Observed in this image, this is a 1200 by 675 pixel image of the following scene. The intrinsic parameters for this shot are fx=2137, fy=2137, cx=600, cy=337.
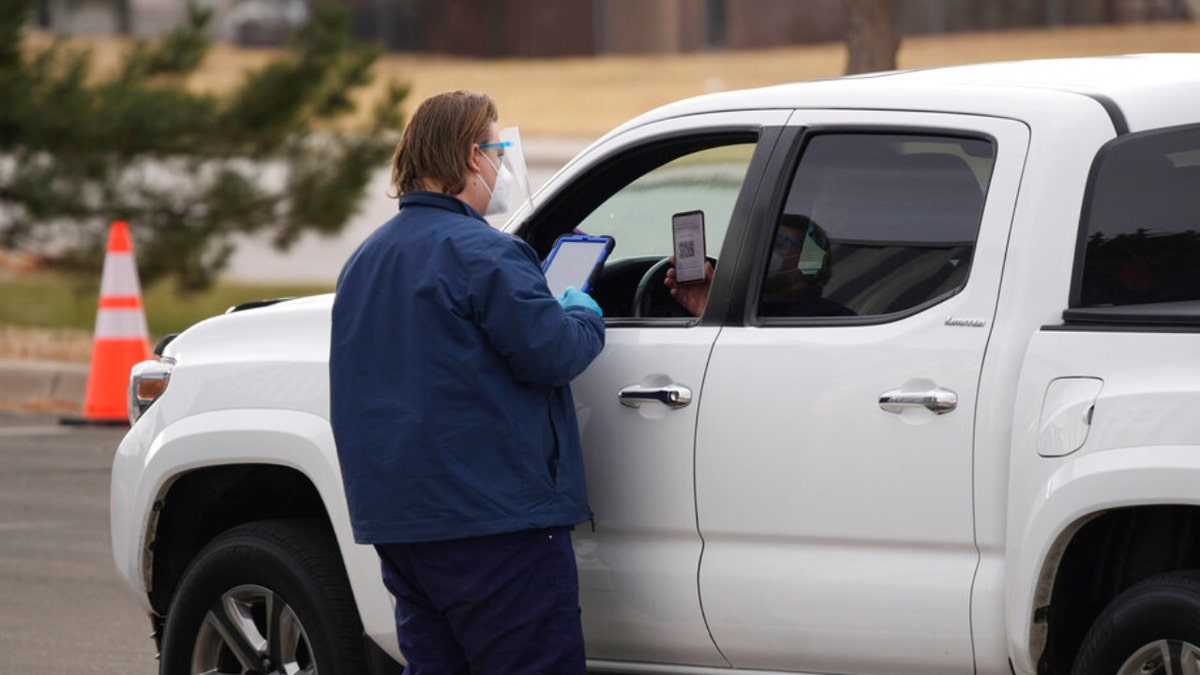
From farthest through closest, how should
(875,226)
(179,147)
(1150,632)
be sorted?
(179,147), (875,226), (1150,632)

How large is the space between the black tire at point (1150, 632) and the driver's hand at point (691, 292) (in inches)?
51.8

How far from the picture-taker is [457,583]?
4555mm

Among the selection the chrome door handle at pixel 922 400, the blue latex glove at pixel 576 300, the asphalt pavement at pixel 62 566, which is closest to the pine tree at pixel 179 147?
the asphalt pavement at pixel 62 566

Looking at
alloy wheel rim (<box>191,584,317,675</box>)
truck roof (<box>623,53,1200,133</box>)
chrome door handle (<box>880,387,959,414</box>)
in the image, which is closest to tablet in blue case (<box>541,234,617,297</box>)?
truck roof (<box>623,53,1200,133</box>)

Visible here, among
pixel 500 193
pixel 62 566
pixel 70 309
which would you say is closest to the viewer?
pixel 500 193

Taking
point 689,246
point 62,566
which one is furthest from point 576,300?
point 62,566

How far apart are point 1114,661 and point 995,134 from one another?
3.55 ft

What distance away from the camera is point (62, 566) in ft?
28.3

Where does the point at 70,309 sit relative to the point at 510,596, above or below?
below

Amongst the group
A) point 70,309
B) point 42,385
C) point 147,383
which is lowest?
point 70,309

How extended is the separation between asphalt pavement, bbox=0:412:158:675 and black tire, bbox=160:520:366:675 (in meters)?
1.21

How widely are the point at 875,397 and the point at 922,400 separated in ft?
0.41

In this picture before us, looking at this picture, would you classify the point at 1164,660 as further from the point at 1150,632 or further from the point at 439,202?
the point at 439,202

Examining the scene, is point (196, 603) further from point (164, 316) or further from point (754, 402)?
point (164, 316)
